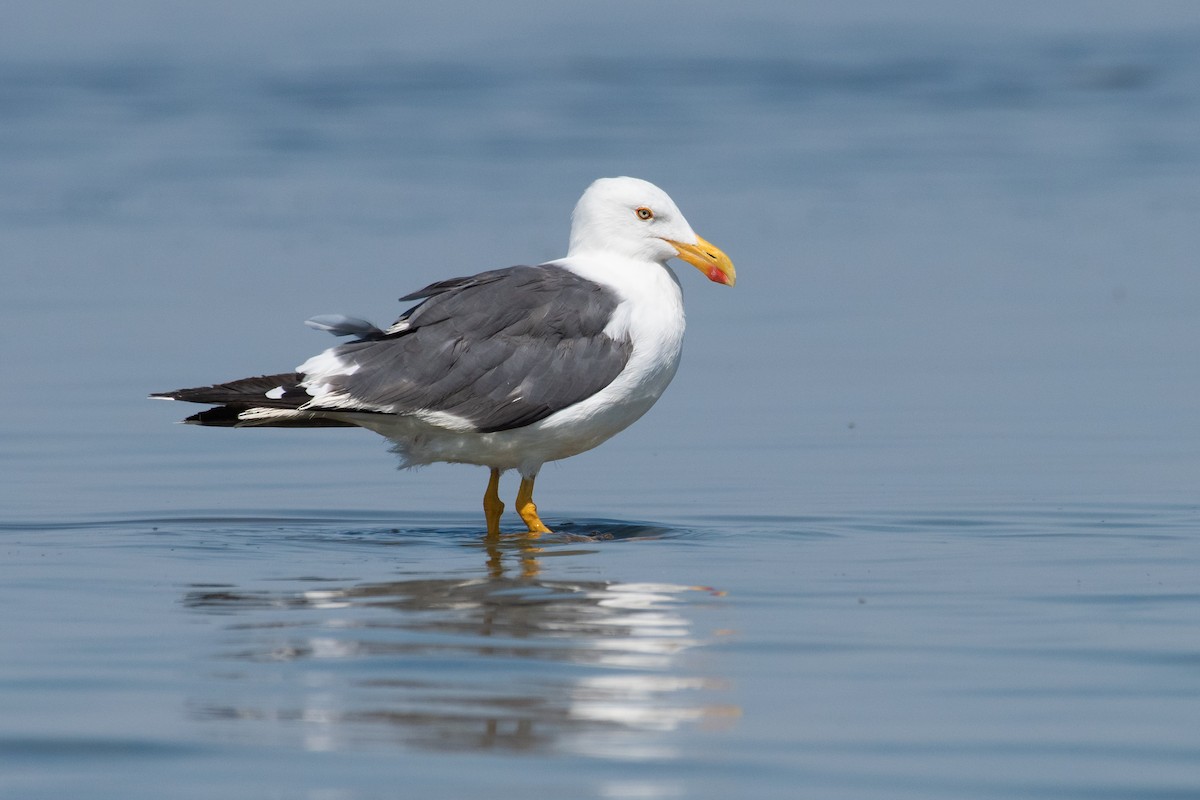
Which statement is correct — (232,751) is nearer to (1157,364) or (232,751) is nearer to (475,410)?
(475,410)

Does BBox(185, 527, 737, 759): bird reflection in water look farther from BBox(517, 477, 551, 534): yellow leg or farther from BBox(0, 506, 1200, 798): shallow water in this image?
BBox(517, 477, 551, 534): yellow leg

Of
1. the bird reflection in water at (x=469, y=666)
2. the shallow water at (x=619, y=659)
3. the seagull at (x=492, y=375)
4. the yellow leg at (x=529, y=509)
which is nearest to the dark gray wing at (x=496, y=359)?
the seagull at (x=492, y=375)

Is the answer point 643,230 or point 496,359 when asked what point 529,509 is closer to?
point 496,359

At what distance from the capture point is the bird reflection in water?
17.4 feet

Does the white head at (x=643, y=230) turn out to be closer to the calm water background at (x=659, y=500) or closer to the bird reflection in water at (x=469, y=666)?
the calm water background at (x=659, y=500)

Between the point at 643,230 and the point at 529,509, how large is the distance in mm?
1326

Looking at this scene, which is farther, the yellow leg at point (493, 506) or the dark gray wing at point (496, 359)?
the yellow leg at point (493, 506)

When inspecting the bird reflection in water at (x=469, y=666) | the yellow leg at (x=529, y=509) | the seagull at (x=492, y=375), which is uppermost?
the seagull at (x=492, y=375)

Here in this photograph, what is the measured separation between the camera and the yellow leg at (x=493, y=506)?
8.75 metres

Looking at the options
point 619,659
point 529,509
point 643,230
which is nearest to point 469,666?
point 619,659

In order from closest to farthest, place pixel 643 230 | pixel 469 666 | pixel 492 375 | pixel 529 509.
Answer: pixel 469 666 < pixel 492 375 < pixel 529 509 < pixel 643 230

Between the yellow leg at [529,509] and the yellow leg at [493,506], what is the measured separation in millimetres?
91

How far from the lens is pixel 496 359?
8.39 m

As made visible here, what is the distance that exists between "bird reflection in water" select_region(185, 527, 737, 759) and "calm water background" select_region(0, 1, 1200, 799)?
0.02m
